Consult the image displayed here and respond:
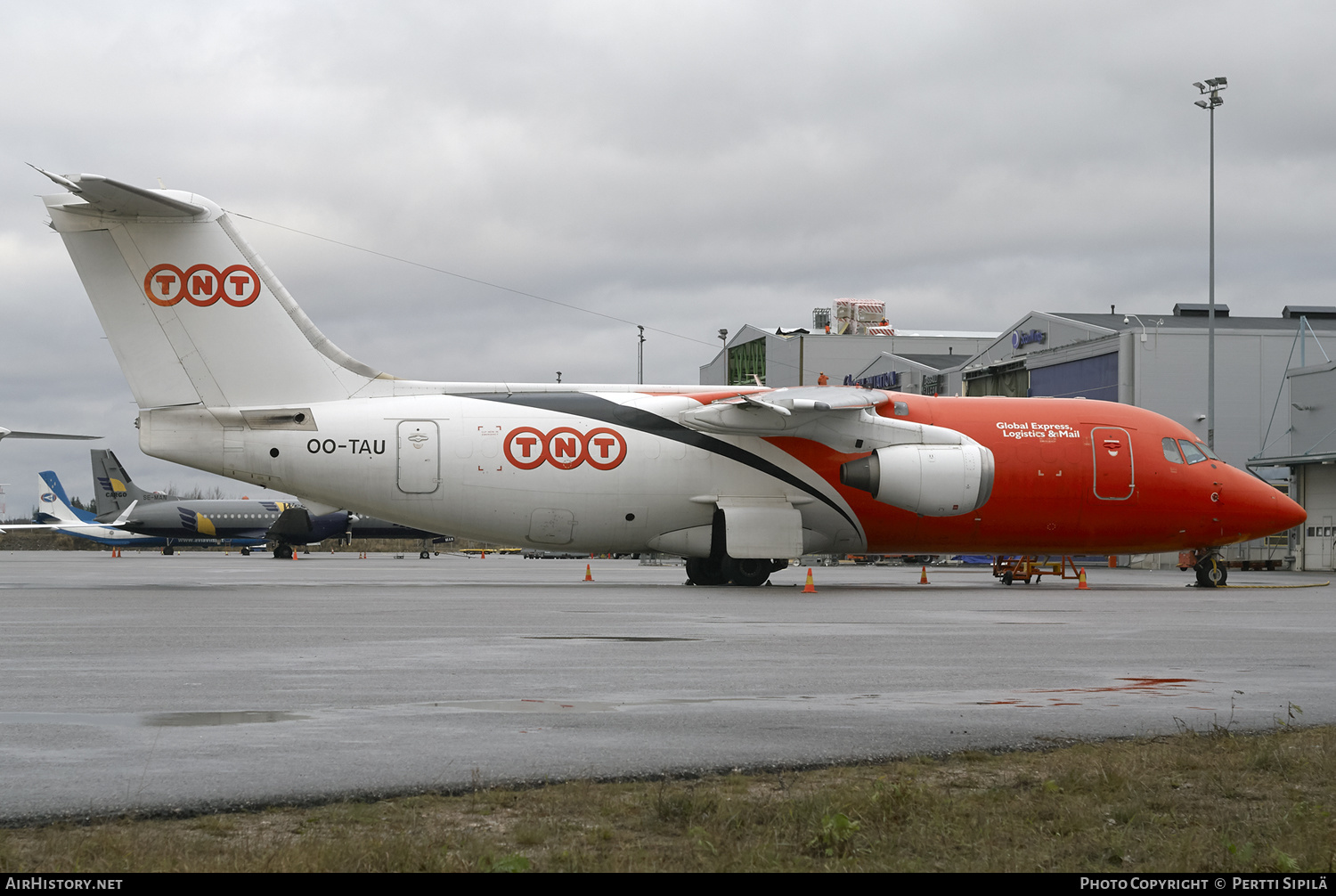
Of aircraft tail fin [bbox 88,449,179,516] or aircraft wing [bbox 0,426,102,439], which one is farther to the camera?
aircraft tail fin [bbox 88,449,179,516]

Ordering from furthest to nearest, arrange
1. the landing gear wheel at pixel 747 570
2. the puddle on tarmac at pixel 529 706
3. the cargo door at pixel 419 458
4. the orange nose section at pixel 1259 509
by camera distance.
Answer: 1. the orange nose section at pixel 1259 509
2. the landing gear wheel at pixel 747 570
3. the cargo door at pixel 419 458
4. the puddle on tarmac at pixel 529 706

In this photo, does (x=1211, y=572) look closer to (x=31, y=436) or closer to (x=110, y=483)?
(x=31, y=436)

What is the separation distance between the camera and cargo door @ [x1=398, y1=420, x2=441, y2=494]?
23.0m

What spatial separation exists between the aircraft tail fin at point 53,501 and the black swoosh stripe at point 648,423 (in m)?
61.4

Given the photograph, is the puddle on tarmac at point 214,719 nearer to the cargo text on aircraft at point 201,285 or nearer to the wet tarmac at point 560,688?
the wet tarmac at point 560,688

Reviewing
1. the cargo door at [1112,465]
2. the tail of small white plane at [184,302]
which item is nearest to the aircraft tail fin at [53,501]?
the tail of small white plane at [184,302]

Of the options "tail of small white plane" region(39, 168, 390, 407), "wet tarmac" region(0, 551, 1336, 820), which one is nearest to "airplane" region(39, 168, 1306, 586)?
"tail of small white plane" region(39, 168, 390, 407)

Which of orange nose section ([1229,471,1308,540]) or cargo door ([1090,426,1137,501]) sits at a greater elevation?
cargo door ([1090,426,1137,501])

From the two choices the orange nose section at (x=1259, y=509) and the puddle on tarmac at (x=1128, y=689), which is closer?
the puddle on tarmac at (x=1128, y=689)

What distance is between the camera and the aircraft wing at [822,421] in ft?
75.6

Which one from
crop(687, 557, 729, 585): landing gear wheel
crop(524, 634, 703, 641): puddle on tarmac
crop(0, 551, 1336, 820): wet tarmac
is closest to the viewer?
crop(0, 551, 1336, 820): wet tarmac

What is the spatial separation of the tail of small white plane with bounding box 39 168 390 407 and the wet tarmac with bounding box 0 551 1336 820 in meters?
5.60

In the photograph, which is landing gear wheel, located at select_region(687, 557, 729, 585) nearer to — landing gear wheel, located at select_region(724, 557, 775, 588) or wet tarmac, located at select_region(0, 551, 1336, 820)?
landing gear wheel, located at select_region(724, 557, 775, 588)
